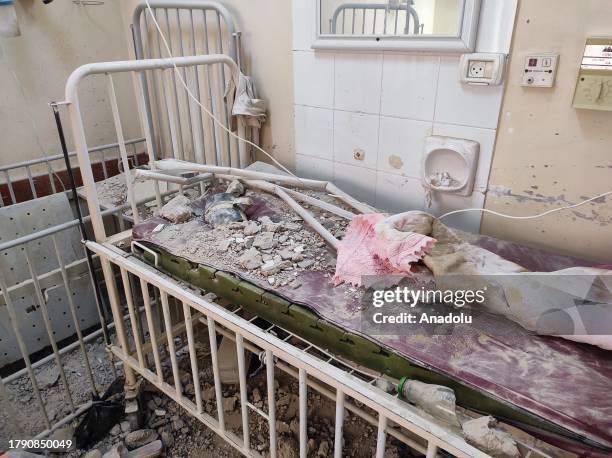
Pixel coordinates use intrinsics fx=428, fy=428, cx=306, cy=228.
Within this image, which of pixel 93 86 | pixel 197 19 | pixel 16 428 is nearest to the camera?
pixel 16 428

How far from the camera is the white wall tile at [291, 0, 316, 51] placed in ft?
5.55

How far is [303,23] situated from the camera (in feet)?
5.70

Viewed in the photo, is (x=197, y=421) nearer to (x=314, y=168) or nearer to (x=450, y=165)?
(x=314, y=168)

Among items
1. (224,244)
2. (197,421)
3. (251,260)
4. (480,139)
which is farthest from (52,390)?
(480,139)

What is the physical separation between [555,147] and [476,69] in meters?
0.34

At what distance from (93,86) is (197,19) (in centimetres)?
85

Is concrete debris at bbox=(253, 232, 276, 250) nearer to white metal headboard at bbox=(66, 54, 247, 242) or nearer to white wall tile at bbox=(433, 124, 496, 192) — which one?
white metal headboard at bbox=(66, 54, 247, 242)

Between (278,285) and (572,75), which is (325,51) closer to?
(572,75)

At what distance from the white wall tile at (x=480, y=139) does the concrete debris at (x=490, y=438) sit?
87 centimetres

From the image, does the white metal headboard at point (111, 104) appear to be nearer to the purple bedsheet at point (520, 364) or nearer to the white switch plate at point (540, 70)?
the purple bedsheet at point (520, 364)

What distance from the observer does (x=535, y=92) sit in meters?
1.29

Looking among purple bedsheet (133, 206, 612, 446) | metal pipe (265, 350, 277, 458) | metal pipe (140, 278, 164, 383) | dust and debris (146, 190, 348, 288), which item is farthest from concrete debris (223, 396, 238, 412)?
purple bedsheet (133, 206, 612, 446)

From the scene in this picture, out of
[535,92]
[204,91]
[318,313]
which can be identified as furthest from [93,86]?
[535,92]

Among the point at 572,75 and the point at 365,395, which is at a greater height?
the point at 572,75
